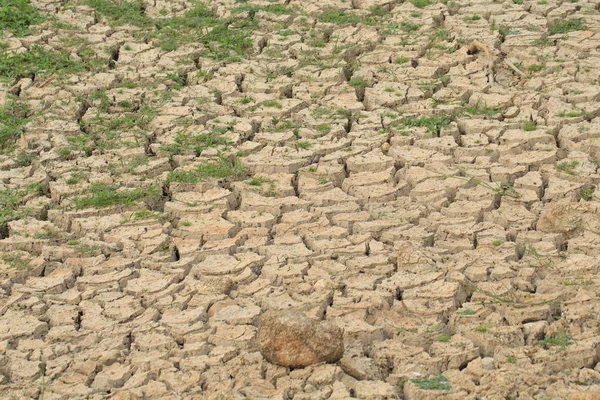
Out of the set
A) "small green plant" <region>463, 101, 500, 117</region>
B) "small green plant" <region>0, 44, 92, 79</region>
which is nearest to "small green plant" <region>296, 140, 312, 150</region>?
"small green plant" <region>463, 101, 500, 117</region>

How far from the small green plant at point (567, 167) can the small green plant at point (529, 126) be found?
369mm

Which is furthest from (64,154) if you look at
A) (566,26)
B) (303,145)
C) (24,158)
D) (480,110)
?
(566,26)

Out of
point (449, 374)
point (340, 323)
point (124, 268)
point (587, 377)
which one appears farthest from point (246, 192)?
point (587, 377)

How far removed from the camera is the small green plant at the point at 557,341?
13.3ft

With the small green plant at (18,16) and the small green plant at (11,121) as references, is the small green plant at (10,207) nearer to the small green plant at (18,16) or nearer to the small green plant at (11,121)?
the small green plant at (11,121)

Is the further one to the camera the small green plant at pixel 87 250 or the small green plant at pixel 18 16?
the small green plant at pixel 18 16

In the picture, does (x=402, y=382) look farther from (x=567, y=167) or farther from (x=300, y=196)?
(x=567, y=167)

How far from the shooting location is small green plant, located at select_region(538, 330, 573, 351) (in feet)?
13.3

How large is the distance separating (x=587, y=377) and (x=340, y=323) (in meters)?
0.92

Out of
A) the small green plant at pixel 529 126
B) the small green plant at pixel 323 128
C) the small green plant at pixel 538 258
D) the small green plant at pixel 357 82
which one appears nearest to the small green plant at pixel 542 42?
the small green plant at pixel 529 126

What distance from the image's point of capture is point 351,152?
559 centimetres

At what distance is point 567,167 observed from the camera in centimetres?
532

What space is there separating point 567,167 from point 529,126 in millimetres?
430

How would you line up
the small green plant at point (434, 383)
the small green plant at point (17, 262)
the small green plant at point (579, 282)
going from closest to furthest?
1. the small green plant at point (434, 383)
2. the small green plant at point (579, 282)
3. the small green plant at point (17, 262)
